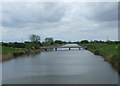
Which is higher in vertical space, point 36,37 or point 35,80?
point 36,37

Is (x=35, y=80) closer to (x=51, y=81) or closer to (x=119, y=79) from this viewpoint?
(x=51, y=81)

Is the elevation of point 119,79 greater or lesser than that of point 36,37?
lesser

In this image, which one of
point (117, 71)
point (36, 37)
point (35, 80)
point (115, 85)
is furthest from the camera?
point (36, 37)

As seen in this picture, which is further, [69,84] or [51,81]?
[51,81]

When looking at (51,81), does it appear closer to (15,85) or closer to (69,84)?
(69,84)

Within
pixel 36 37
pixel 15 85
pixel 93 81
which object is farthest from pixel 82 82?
pixel 36 37

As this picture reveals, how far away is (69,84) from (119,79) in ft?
24.0

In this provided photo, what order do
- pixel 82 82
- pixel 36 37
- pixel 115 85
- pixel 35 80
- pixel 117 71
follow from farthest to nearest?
pixel 36 37 → pixel 117 71 → pixel 35 80 → pixel 82 82 → pixel 115 85

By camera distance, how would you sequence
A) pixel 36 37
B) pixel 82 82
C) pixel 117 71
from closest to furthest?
pixel 82 82
pixel 117 71
pixel 36 37

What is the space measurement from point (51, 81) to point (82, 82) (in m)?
4.32

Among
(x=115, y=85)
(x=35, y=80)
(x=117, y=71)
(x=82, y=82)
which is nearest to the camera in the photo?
(x=115, y=85)

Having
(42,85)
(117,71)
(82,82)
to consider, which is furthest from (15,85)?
(117,71)

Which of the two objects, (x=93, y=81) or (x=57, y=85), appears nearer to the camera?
(x=57, y=85)

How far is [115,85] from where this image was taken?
1823cm
